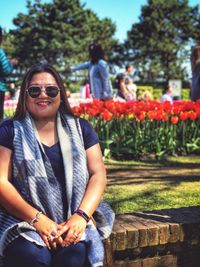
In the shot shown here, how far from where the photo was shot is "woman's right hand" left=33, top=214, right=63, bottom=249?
2.21m

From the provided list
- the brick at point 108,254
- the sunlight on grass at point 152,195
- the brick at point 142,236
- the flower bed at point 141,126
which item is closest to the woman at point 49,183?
the brick at point 108,254

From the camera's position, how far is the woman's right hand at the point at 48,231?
221 cm

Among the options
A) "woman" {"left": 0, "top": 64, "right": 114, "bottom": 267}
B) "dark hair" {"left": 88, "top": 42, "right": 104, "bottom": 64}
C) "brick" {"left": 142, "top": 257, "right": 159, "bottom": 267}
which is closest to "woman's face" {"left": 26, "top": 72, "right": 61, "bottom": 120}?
"woman" {"left": 0, "top": 64, "right": 114, "bottom": 267}

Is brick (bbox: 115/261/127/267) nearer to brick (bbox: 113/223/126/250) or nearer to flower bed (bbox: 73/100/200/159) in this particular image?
brick (bbox: 113/223/126/250)

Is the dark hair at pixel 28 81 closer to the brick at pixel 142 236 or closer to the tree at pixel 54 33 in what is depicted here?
the brick at pixel 142 236

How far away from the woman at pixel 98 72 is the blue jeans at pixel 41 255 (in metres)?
5.48

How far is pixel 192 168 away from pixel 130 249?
11.4 ft

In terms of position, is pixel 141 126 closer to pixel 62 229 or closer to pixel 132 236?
pixel 132 236

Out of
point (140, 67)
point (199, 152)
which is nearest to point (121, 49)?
point (140, 67)

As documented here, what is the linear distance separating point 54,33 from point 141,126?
46004mm

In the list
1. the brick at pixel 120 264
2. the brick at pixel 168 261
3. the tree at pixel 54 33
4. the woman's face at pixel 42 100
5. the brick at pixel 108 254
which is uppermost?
the tree at pixel 54 33

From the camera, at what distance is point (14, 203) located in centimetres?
232

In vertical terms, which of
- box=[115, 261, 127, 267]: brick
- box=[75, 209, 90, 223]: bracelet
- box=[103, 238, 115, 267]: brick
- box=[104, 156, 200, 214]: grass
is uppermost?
box=[75, 209, 90, 223]: bracelet

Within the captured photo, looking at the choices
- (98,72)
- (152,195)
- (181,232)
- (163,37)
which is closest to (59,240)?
(181,232)
